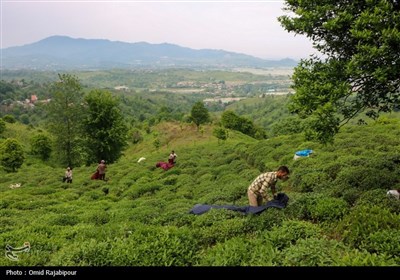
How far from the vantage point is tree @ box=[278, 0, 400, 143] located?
1108 centimetres

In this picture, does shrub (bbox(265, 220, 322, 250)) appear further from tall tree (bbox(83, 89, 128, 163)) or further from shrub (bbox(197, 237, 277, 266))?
tall tree (bbox(83, 89, 128, 163))

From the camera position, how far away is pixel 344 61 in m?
13.2

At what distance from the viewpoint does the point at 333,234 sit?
964cm

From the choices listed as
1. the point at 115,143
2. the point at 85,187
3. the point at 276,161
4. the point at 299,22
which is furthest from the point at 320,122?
the point at 115,143

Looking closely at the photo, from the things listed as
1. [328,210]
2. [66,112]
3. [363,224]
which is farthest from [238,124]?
[363,224]

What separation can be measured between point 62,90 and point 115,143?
9502 millimetres

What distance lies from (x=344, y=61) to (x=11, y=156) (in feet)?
153

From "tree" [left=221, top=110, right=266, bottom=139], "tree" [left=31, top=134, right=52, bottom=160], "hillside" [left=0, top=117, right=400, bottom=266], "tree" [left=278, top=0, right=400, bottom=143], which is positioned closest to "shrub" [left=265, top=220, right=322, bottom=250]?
"hillside" [left=0, top=117, right=400, bottom=266]

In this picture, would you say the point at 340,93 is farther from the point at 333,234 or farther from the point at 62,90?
the point at 62,90

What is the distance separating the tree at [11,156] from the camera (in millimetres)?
47000

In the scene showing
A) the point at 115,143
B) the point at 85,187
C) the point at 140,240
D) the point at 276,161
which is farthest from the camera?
the point at 115,143

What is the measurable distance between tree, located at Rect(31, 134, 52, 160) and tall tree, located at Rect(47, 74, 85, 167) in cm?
1758

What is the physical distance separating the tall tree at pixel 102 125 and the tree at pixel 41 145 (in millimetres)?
18663

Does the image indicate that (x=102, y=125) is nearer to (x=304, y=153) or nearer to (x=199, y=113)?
(x=199, y=113)
